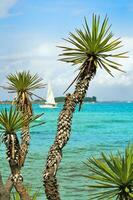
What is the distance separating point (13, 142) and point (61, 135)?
2.76ft

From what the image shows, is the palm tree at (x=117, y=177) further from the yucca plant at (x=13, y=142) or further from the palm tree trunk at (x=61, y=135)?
the yucca plant at (x=13, y=142)

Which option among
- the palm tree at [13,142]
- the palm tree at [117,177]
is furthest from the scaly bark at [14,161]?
the palm tree at [117,177]

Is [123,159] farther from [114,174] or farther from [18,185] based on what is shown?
[18,185]

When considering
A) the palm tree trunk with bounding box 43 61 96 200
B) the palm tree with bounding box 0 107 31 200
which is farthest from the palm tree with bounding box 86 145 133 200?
the palm tree with bounding box 0 107 31 200

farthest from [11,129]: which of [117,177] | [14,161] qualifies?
[117,177]

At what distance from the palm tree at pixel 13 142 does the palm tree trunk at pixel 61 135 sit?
601 millimetres

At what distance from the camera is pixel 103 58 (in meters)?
8.76

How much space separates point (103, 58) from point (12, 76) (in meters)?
3.98

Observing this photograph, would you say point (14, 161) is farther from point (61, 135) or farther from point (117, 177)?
point (117, 177)

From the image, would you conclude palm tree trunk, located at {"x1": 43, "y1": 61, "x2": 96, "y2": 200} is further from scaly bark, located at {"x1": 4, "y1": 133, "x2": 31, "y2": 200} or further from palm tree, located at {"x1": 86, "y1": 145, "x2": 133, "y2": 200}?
palm tree, located at {"x1": 86, "y1": 145, "x2": 133, "y2": 200}

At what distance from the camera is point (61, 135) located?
8.20 metres

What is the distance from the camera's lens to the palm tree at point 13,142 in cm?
855

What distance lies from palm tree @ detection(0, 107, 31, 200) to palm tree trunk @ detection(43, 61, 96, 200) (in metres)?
0.60

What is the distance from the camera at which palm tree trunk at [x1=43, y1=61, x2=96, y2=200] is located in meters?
7.97
